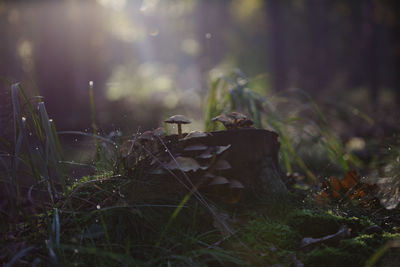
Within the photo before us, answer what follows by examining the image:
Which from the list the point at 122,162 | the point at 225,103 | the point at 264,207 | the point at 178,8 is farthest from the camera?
the point at 178,8

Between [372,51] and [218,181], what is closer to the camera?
[218,181]

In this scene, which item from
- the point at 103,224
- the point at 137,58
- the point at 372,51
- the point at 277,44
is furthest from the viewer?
the point at 137,58

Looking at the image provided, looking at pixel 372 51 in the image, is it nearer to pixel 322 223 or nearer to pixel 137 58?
pixel 322 223

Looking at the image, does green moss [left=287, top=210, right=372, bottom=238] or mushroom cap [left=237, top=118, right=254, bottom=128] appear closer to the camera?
green moss [left=287, top=210, right=372, bottom=238]

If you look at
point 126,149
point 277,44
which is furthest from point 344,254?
point 277,44

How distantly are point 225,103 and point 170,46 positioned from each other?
36.0m

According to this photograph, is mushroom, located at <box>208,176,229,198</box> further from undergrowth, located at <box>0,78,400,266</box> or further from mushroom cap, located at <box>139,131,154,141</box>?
mushroom cap, located at <box>139,131,154,141</box>

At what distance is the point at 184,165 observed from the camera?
1.54 meters

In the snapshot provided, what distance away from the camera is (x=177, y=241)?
56.2 inches

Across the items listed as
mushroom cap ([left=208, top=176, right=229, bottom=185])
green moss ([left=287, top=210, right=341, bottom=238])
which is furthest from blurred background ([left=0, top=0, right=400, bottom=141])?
green moss ([left=287, top=210, right=341, bottom=238])

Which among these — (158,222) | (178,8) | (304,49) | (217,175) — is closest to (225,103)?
(217,175)

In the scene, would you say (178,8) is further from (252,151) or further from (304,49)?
(252,151)

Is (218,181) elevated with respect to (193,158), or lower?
lower

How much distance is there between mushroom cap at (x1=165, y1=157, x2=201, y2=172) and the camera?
151 centimetres
